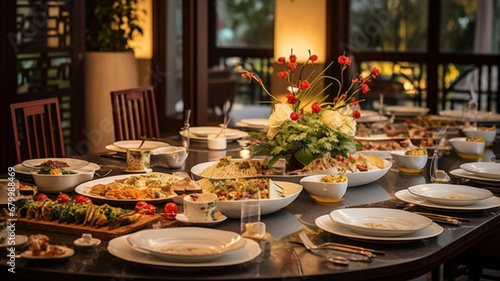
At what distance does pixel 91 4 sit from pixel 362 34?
302 cm

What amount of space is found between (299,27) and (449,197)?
4.99m

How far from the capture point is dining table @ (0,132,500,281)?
167cm

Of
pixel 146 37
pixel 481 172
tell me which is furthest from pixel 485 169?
pixel 146 37

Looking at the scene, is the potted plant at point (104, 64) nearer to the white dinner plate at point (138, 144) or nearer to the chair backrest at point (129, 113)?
the chair backrest at point (129, 113)

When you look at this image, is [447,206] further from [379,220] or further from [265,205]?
[265,205]

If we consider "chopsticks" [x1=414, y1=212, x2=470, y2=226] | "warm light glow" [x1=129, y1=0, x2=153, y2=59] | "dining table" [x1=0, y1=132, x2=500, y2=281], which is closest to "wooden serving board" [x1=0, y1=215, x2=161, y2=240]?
"dining table" [x1=0, y1=132, x2=500, y2=281]

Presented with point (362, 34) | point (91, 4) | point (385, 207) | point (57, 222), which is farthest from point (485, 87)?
point (57, 222)

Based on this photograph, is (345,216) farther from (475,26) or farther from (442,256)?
(475,26)

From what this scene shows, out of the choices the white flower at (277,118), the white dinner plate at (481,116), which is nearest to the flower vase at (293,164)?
the white flower at (277,118)

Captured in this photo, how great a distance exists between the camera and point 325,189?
2363mm

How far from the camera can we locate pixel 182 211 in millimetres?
2229

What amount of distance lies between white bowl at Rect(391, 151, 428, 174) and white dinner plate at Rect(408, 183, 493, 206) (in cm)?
36

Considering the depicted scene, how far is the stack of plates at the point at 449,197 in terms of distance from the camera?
232 cm

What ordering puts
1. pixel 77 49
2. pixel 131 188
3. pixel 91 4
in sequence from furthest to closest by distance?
pixel 91 4 < pixel 77 49 < pixel 131 188
